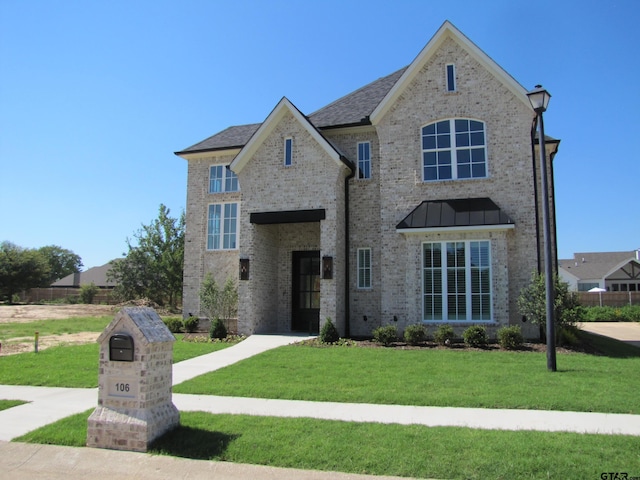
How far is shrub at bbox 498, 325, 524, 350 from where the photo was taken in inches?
548

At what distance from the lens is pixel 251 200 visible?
18.3 meters

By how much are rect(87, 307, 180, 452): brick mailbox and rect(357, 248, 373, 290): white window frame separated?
12.2 meters

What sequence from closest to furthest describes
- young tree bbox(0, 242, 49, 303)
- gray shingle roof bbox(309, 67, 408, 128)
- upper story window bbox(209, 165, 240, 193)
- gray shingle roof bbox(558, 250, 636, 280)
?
1. gray shingle roof bbox(309, 67, 408, 128)
2. upper story window bbox(209, 165, 240, 193)
3. young tree bbox(0, 242, 49, 303)
4. gray shingle roof bbox(558, 250, 636, 280)

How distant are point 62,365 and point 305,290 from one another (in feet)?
32.1

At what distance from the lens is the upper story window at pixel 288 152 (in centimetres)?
1798

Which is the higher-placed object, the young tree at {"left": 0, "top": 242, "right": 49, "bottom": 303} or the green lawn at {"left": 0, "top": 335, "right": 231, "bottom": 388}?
the young tree at {"left": 0, "top": 242, "right": 49, "bottom": 303}

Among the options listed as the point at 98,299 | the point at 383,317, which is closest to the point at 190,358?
the point at 383,317

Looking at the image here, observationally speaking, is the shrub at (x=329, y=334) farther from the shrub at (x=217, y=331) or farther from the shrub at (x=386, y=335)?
the shrub at (x=217, y=331)

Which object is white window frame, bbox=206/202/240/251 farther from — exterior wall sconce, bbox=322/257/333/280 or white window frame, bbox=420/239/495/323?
white window frame, bbox=420/239/495/323

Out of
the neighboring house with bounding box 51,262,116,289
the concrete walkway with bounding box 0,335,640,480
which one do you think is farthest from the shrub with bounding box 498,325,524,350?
the neighboring house with bounding box 51,262,116,289

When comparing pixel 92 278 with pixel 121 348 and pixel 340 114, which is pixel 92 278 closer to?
pixel 340 114

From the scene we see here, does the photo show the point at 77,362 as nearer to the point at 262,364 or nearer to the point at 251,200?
the point at 262,364

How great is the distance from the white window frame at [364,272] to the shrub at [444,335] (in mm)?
3752

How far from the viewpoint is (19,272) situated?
174 feet
